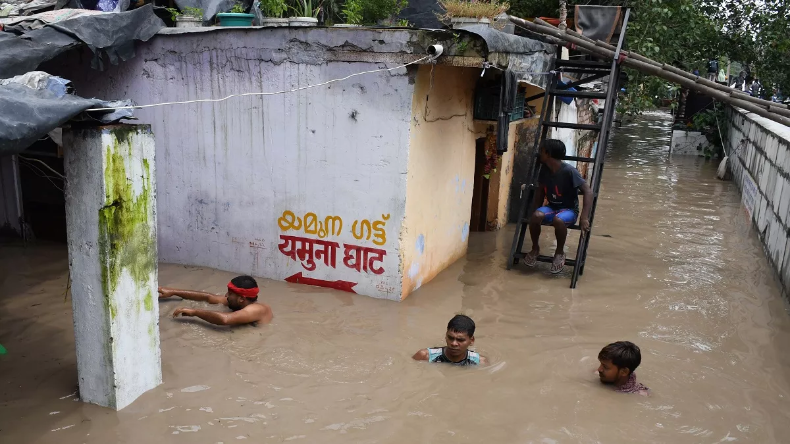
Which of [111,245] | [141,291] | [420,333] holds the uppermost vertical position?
[111,245]

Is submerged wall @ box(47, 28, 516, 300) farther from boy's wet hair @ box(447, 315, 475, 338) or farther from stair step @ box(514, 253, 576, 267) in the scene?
boy's wet hair @ box(447, 315, 475, 338)

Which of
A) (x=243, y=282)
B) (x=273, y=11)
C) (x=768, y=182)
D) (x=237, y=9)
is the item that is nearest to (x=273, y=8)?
(x=273, y=11)

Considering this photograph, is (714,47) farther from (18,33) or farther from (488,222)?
(18,33)

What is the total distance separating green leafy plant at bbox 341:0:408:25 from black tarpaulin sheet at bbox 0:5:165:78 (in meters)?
2.16

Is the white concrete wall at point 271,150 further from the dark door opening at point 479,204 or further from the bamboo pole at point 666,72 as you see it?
the dark door opening at point 479,204

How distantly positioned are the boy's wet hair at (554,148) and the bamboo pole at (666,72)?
1.19m

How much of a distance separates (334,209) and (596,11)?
4566 mm

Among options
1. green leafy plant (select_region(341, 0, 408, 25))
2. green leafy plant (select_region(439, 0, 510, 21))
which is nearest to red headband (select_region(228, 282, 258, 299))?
green leafy plant (select_region(341, 0, 408, 25))

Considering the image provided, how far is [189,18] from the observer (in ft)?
24.5

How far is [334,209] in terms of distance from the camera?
6.93 m

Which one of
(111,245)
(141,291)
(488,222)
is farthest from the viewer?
(488,222)

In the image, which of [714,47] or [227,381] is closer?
[227,381]

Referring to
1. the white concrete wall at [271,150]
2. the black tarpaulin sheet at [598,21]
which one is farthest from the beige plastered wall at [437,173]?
the black tarpaulin sheet at [598,21]

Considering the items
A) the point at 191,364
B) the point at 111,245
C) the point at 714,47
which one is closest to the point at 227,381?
the point at 191,364
